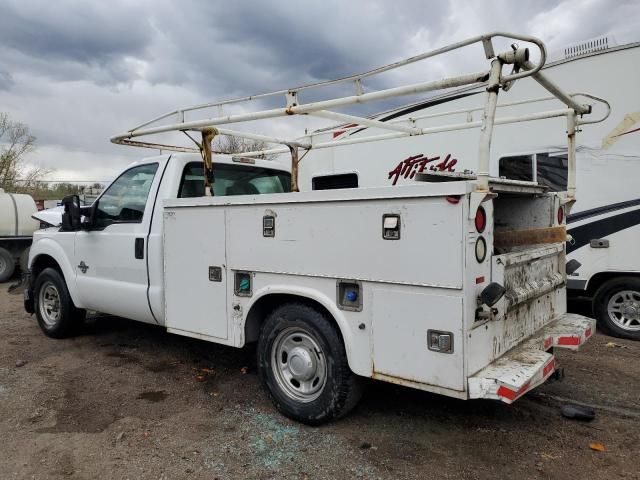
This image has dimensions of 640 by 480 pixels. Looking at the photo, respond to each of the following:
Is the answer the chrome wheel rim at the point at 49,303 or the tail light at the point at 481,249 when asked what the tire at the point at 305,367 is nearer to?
the tail light at the point at 481,249

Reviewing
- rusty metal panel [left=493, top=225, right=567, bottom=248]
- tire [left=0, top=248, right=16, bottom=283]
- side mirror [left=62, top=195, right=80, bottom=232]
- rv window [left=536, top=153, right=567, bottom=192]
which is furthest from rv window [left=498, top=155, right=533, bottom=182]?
tire [left=0, top=248, right=16, bottom=283]

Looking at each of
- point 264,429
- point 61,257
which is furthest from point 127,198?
point 264,429

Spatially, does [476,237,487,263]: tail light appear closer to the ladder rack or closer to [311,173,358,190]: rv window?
the ladder rack

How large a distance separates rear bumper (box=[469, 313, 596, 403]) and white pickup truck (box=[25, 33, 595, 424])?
0.04ft

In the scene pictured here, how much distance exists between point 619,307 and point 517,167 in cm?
202

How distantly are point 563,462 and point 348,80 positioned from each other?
282cm

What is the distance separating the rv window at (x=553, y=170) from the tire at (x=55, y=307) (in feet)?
18.5

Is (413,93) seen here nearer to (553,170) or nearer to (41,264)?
(553,170)

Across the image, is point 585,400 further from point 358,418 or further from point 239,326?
point 239,326

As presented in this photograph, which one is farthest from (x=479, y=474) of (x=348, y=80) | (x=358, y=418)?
(x=348, y=80)

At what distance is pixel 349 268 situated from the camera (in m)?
3.16

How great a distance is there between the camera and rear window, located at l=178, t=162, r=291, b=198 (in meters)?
4.67

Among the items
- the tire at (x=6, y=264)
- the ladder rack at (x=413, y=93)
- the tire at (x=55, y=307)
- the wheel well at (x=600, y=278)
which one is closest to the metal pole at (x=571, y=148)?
the ladder rack at (x=413, y=93)

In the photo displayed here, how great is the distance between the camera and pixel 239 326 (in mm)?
3801
